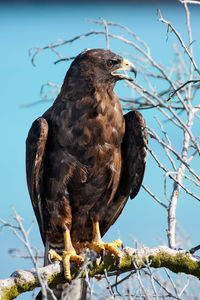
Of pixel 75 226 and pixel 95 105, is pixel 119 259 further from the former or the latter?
pixel 95 105

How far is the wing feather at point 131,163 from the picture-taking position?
13.7 feet

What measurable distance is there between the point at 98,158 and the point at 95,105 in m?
0.44

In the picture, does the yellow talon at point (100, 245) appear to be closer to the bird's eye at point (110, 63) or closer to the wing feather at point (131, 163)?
the wing feather at point (131, 163)

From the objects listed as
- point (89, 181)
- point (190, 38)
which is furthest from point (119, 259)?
point (190, 38)

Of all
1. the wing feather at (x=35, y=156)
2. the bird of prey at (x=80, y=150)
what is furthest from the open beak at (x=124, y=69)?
the wing feather at (x=35, y=156)

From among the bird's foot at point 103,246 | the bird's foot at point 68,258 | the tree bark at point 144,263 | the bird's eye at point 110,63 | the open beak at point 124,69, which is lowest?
the tree bark at point 144,263

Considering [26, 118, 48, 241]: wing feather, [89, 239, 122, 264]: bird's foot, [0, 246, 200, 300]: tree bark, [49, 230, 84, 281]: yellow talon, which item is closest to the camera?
[0, 246, 200, 300]: tree bark

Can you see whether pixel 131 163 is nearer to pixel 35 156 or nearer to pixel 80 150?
pixel 80 150

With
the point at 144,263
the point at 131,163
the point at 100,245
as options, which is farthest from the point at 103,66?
the point at 144,263

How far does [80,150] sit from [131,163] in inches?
21.6

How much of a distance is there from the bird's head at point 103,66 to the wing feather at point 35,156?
555 millimetres

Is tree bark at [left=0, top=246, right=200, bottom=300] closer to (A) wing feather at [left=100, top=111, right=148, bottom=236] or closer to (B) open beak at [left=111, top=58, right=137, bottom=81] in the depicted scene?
(A) wing feather at [left=100, top=111, right=148, bottom=236]

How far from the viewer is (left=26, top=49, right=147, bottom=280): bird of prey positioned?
3947 mm

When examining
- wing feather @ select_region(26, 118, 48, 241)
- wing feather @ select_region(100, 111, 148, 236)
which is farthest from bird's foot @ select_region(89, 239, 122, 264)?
wing feather @ select_region(26, 118, 48, 241)
